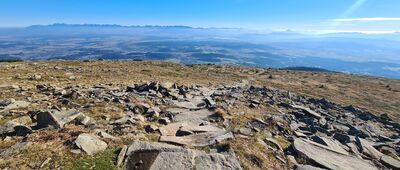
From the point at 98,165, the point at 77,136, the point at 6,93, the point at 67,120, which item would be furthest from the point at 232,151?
the point at 6,93

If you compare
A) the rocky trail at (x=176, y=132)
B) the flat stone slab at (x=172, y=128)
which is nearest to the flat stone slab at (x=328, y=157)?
Answer: the rocky trail at (x=176, y=132)

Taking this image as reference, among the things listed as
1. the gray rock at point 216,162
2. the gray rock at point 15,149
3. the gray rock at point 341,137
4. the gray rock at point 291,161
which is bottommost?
the gray rock at point 341,137

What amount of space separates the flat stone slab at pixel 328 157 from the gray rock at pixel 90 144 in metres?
8.53

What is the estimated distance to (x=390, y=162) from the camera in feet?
49.2

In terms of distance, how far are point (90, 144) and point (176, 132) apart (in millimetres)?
4664

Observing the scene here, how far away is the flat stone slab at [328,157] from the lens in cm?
1341

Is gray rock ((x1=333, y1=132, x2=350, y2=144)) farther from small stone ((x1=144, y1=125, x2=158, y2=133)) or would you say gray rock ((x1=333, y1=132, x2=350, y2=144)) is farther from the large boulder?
small stone ((x1=144, y1=125, x2=158, y2=133))

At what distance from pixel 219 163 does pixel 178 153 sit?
154 cm

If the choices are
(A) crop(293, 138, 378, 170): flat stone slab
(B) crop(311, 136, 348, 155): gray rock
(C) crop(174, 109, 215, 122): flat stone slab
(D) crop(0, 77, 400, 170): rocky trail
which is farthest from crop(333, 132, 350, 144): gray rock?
(C) crop(174, 109, 215, 122): flat stone slab

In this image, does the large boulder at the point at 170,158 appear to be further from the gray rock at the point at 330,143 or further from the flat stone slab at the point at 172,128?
the gray rock at the point at 330,143

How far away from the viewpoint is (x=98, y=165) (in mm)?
10133

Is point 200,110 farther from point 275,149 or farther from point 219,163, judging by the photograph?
point 219,163

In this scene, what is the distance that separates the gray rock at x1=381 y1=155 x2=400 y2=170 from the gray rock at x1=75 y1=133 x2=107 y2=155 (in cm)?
1300

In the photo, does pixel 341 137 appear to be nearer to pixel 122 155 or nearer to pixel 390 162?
pixel 390 162
